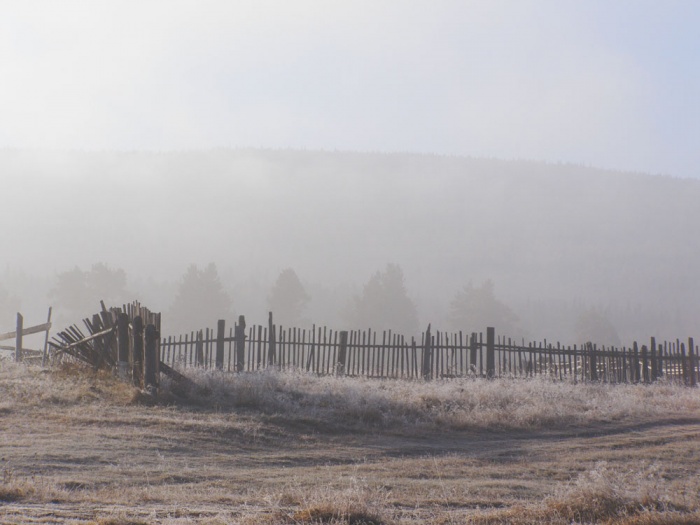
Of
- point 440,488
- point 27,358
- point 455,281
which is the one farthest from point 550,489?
point 455,281

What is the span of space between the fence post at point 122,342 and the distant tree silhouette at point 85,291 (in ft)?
158

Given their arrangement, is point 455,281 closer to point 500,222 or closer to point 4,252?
point 500,222

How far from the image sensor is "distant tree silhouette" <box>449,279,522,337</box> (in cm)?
6169

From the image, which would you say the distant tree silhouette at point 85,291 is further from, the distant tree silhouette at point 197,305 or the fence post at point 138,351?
the fence post at point 138,351

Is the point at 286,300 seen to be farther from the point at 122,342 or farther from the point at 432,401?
the point at 122,342

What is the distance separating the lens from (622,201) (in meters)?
176

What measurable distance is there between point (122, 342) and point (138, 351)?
0.58 metres

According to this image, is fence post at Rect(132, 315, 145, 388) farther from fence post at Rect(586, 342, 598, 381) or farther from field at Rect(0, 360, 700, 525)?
fence post at Rect(586, 342, 598, 381)

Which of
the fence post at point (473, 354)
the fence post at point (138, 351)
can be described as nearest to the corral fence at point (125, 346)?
the fence post at point (138, 351)

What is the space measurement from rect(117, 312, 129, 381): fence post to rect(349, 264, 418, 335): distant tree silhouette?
46.6 meters

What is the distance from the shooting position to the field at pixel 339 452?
654 cm

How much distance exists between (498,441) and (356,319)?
49.7m

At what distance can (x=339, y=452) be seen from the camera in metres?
10.9

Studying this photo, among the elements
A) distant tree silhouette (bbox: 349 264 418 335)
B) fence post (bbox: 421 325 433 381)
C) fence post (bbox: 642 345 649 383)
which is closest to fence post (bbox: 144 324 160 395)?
fence post (bbox: 421 325 433 381)
